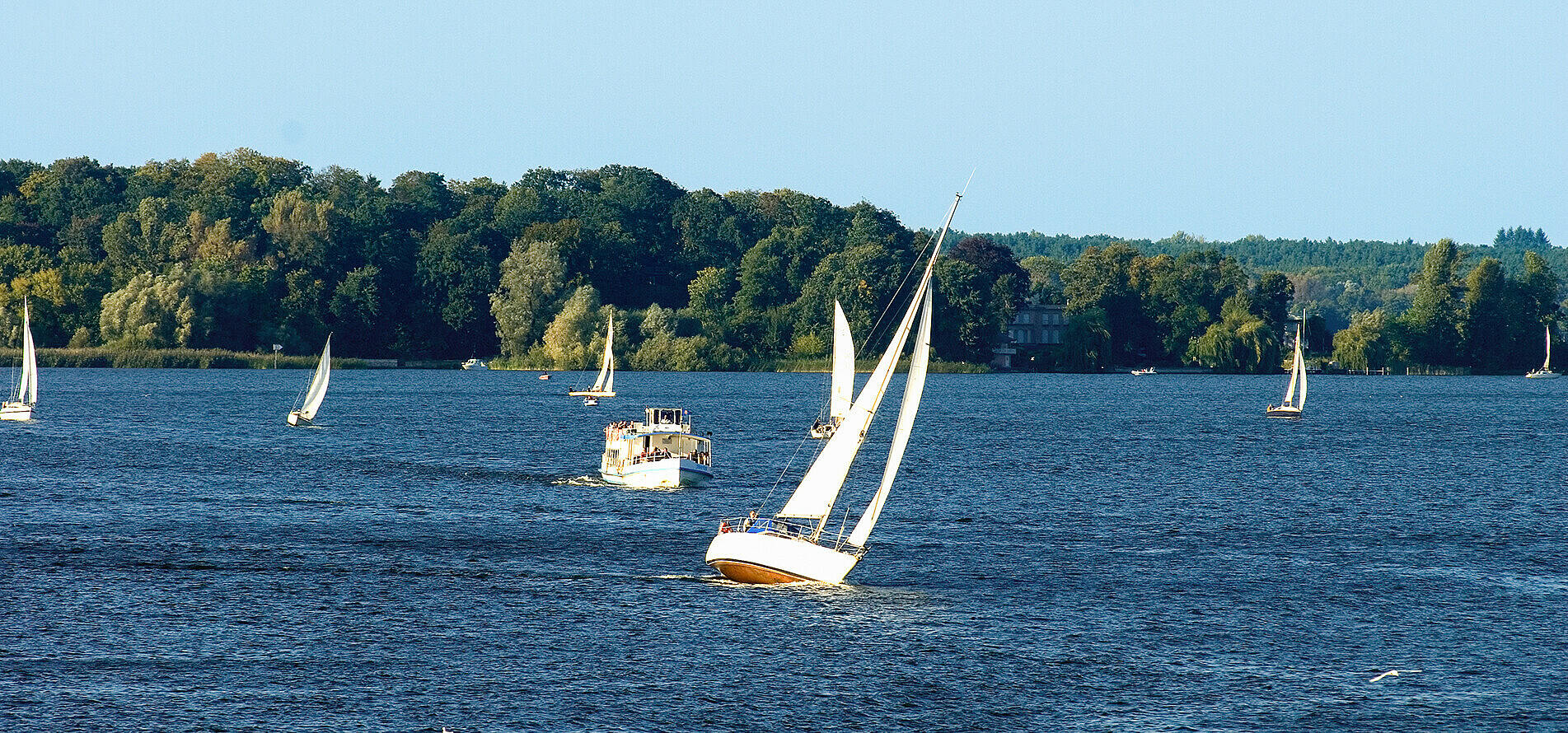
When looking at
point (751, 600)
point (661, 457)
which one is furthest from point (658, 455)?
point (751, 600)

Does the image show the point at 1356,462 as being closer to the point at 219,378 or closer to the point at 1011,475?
the point at 1011,475

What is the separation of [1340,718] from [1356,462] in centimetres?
6746

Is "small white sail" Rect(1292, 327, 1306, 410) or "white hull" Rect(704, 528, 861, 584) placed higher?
"small white sail" Rect(1292, 327, 1306, 410)

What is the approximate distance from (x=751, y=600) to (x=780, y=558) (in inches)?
64.3

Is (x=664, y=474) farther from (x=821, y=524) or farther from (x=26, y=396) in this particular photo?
(x=26, y=396)

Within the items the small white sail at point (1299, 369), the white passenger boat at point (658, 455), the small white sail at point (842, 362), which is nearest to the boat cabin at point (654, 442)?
the white passenger boat at point (658, 455)

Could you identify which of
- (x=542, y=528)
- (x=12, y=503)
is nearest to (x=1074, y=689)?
(x=542, y=528)

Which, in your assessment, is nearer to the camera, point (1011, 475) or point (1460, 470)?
point (1011, 475)

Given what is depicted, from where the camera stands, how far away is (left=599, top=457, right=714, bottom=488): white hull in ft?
246

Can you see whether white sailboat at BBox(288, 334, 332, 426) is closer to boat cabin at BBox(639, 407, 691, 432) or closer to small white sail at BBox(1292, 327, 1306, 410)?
boat cabin at BBox(639, 407, 691, 432)

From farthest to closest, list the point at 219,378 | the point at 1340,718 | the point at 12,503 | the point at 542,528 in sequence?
the point at 219,378 → the point at 12,503 → the point at 542,528 → the point at 1340,718

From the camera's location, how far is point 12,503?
6831 cm

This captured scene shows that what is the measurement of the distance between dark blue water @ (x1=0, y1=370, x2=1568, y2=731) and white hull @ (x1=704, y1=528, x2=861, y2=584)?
649 mm

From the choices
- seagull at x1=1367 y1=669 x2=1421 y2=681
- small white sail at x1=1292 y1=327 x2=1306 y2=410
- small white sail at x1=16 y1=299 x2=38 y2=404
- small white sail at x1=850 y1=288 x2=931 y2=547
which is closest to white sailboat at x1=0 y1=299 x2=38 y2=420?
small white sail at x1=16 y1=299 x2=38 y2=404
